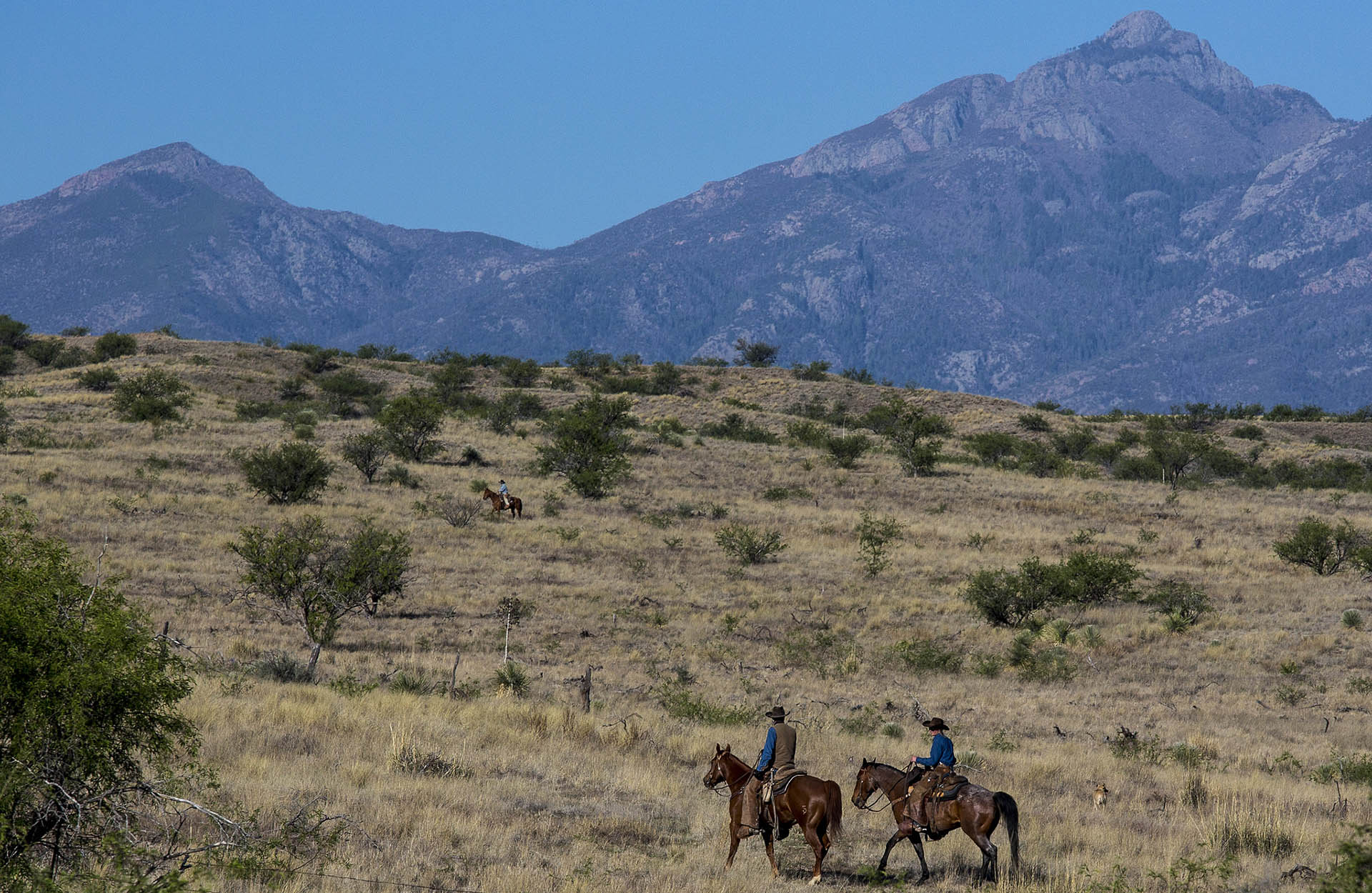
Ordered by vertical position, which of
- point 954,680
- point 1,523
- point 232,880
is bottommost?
point 954,680

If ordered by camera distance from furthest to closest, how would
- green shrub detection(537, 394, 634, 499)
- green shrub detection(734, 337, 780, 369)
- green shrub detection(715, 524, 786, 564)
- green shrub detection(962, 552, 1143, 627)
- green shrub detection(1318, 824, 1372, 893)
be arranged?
green shrub detection(734, 337, 780, 369)
green shrub detection(537, 394, 634, 499)
green shrub detection(715, 524, 786, 564)
green shrub detection(962, 552, 1143, 627)
green shrub detection(1318, 824, 1372, 893)

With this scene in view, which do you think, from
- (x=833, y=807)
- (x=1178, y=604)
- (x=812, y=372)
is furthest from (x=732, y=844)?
(x=812, y=372)

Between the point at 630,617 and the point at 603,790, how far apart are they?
1313 centimetres

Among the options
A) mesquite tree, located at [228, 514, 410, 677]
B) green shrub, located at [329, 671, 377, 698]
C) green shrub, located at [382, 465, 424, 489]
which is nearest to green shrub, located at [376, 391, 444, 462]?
green shrub, located at [382, 465, 424, 489]

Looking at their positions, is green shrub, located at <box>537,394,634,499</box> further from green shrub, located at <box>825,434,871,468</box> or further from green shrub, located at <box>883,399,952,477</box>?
green shrub, located at <box>883,399,952,477</box>

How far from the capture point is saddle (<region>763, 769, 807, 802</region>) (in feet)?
32.8

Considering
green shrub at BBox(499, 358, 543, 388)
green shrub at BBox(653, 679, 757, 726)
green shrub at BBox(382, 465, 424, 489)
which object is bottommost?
green shrub at BBox(653, 679, 757, 726)

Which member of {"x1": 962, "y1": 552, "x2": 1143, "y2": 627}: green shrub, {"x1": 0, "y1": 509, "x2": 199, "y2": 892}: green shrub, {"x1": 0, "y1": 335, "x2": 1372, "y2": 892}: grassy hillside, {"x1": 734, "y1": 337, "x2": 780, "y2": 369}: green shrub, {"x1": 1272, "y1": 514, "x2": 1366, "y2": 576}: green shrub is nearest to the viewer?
{"x1": 0, "y1": 509, "x2": 199, "y2": 892}: green shrub

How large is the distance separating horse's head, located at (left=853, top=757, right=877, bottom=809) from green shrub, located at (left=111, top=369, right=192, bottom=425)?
47621 millimetres

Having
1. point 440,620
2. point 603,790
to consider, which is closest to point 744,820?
point 603,790

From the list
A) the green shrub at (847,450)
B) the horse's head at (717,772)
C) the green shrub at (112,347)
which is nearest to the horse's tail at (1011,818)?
the horse's head at (717,772)

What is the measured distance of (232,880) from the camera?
8.10 meters

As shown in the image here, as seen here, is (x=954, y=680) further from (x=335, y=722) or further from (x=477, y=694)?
(x=335, y=722)

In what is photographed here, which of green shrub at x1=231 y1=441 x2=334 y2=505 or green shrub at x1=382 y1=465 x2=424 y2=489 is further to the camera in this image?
green shrub at x1=382 y1=465 x2=424 y2=489
